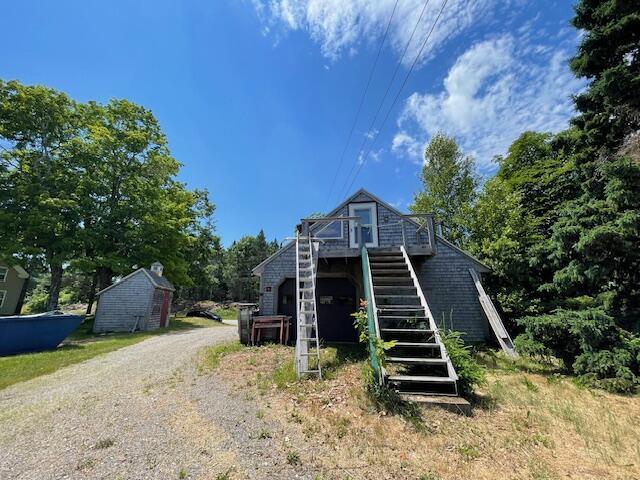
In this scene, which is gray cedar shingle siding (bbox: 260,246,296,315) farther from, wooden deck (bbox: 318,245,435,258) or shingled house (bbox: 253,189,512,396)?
wooden deck (bbox: 318,245,435,258)

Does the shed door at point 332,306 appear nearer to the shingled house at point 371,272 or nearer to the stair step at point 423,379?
the shingled house at point 371,272

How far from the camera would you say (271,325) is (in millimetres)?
10703

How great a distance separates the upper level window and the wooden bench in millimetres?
3776

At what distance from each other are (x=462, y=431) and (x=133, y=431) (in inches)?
184

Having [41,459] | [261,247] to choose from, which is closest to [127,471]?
[41,459]

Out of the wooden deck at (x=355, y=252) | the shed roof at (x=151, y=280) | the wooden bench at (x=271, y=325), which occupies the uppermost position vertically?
the shed roof at (x=151, y=280)

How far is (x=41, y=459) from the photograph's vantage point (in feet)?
11.1

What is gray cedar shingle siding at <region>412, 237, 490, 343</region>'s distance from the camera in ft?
34.3

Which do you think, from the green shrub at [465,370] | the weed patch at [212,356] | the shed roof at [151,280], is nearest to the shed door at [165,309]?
the shed roof at [151,280]

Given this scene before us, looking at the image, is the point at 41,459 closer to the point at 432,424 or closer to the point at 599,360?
the point at 432,424

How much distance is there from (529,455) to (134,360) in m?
9.76

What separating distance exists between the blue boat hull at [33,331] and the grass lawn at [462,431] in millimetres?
8903

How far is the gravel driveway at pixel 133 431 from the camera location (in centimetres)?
317

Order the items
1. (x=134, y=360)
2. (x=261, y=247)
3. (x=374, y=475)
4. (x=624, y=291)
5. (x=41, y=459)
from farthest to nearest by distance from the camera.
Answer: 1. (x=261, y=247)
2. (x=134, y=360)
3. (x=624, y=291)
4. (x=41, y=459)
5. (x=374, y=475)
